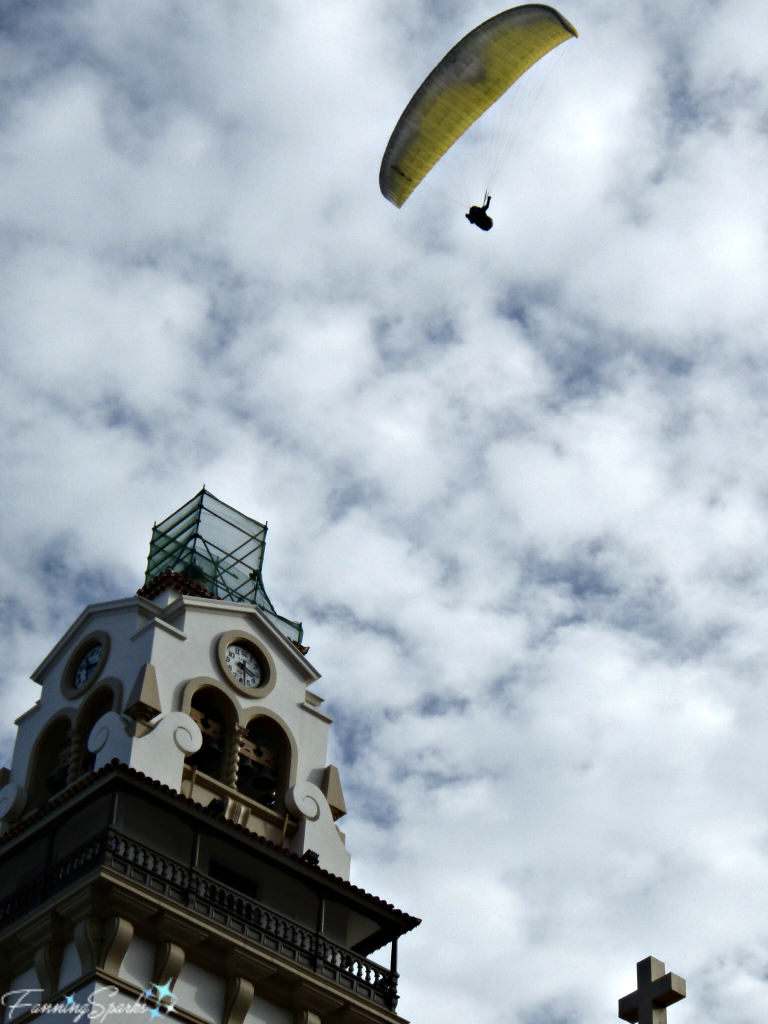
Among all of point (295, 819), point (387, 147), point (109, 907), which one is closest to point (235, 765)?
point (295, 819)

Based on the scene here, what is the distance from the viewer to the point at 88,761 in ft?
120

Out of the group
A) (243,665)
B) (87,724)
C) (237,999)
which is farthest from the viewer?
(243,665)

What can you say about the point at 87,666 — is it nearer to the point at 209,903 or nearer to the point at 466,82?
the point at 209,903

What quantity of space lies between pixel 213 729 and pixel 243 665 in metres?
2.23

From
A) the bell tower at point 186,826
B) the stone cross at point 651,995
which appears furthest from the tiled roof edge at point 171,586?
the stone cross at point 651,995

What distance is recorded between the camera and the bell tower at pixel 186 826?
30.9m

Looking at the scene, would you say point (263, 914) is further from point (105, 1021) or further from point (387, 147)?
point (387, 147)

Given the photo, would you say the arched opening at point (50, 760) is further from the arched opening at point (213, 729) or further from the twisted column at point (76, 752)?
the arched opening at point (213, 729)

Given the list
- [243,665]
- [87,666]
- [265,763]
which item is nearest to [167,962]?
[265,763]

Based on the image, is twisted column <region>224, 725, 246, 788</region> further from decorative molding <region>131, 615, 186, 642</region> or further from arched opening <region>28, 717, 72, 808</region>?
arched opening <region>28, 717, 72, 808</region>

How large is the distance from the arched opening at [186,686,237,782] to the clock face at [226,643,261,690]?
89 centimetres

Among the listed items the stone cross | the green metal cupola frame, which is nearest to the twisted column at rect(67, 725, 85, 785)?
the green metal cupola frame

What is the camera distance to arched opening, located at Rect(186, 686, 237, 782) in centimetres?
3684

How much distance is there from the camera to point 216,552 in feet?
140
